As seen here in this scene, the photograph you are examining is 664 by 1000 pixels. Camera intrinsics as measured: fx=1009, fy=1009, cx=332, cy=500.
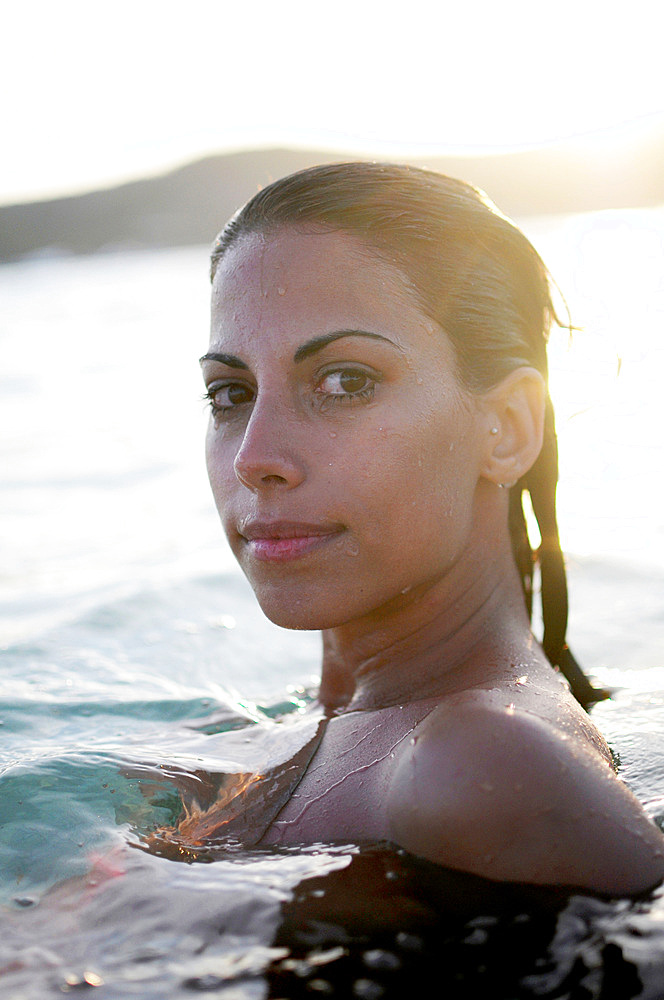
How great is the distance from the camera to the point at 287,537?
253 cm

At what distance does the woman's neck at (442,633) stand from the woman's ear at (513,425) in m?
0.26

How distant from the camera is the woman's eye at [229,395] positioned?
280 centimetres

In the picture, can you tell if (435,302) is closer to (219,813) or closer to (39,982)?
(219,813)

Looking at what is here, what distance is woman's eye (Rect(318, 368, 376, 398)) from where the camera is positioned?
251 cm

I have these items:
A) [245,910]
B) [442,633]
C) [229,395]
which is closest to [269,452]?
[229,395]

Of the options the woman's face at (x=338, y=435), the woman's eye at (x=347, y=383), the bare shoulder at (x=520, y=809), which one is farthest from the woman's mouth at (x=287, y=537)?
the bare shoulder at (x=520, y=809)

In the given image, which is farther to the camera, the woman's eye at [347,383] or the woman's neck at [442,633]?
the woman's neck at [442,633]

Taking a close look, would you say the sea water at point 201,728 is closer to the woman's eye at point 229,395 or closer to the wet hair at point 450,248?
the wet hair at point 450,248

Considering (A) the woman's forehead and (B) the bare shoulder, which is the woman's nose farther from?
(B) the bare shoulder

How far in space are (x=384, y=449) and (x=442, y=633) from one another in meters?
0.60

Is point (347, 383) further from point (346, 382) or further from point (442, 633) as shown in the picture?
point (442, 633)

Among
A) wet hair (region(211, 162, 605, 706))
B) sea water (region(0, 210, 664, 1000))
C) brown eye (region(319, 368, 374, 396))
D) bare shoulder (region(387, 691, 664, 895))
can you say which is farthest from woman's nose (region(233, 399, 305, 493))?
sea water (region(0, 210, 664, 1000))

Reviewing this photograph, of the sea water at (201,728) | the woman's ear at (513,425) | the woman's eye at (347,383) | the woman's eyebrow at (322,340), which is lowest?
the sea water at (201,728)

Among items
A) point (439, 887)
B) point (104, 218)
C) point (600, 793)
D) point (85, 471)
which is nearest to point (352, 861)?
point (439, 887)
